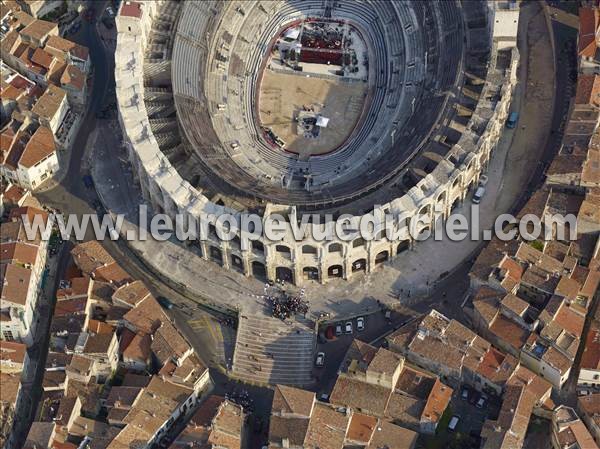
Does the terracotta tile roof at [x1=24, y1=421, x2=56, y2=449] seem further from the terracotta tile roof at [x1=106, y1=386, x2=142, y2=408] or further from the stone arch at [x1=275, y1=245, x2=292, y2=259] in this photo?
the stone arch at [x1=275, y1=245, x2=292, y2=259]

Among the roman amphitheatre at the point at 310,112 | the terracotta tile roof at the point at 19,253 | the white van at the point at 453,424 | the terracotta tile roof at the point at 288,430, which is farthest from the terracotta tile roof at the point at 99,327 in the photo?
the white van at the point at 453,424

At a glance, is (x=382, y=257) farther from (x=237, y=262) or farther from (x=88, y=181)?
(x=88, y=181)

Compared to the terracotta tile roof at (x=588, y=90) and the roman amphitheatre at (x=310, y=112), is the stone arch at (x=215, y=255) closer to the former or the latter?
the roman amphitheatre at (x=310, y=112)

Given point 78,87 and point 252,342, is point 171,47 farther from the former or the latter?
point 252,342

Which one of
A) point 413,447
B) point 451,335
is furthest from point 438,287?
point 413,447

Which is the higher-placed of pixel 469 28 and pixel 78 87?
pixel 469 28

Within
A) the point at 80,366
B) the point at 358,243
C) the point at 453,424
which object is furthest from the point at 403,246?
the point at 80,366
